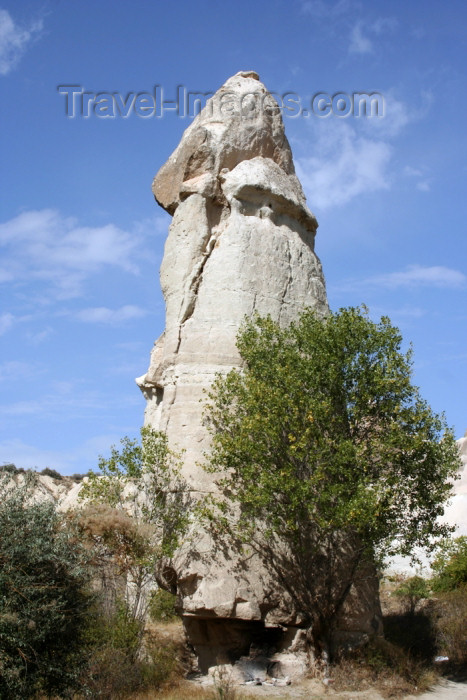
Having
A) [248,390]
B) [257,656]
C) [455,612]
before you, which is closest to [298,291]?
[248,390]

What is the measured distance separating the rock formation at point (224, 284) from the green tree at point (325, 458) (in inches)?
26.5

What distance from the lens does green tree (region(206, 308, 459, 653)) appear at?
12.8 meters

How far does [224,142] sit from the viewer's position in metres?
18.3

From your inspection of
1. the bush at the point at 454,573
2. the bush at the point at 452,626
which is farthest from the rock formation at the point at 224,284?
the bush at the point at 454,573

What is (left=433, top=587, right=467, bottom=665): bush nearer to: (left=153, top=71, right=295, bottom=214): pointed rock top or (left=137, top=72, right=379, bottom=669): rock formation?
(left=137, top=72, right=379, bottom=669): rock formation

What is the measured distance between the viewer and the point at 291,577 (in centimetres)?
1381

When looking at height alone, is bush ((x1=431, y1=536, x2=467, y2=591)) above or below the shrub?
above

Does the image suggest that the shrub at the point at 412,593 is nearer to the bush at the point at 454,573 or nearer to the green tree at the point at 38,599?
the bush at the point at 454,573

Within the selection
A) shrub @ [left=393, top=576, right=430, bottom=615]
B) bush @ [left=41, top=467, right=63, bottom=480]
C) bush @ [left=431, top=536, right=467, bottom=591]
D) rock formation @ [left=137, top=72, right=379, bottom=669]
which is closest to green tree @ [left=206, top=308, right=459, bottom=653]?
rock formation @ [left=137, top=72, right=379, bottom=669]

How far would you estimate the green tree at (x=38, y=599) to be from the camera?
925cm

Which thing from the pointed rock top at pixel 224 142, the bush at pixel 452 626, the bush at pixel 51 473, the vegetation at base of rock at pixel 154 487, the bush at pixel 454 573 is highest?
the pointed rock top at pixel 224 142

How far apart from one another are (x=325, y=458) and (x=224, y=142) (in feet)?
32.1

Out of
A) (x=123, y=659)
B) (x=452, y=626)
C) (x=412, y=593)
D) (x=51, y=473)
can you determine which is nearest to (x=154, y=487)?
(x=123, y=659)

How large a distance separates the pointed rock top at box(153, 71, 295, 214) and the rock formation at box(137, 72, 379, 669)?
34mm
